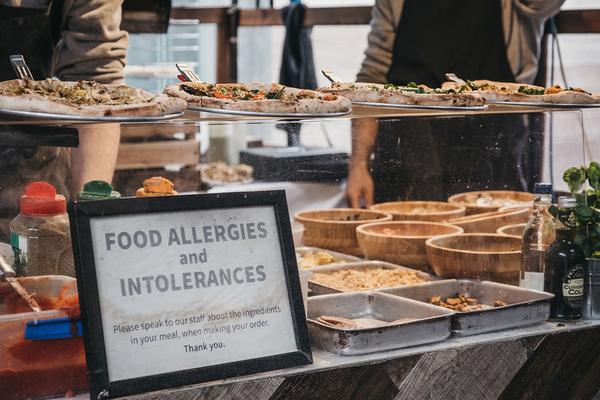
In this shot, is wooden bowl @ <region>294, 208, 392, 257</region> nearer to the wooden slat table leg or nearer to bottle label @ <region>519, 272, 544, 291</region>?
bottle label @ <region>519, 272, 544, 291</region>

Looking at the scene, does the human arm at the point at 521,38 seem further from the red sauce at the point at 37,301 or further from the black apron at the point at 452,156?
the red sauce at the point at 37,301

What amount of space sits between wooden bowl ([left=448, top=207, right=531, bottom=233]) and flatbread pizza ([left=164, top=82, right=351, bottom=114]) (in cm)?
69

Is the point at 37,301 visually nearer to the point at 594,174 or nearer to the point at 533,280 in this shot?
the point at 533,280

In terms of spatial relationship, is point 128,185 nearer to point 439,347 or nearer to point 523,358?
point 439,347

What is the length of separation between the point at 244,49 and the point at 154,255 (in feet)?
14.3

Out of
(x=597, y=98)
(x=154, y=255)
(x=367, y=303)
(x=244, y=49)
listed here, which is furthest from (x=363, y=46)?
(x=154, y=255)

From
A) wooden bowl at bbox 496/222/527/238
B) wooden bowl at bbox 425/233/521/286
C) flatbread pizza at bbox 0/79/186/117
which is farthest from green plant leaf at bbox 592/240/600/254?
flatbread pizza at bbox 0/79/186/117

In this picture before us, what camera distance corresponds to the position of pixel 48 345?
39.2 inches

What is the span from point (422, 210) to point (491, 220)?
0.22 meters

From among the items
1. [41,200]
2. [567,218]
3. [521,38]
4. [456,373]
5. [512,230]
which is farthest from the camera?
[521,38]

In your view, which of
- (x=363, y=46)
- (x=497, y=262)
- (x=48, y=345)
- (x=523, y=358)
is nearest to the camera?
(x=48, y=345)

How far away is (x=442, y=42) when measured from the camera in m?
3.17

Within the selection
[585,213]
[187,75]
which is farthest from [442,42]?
[187,75]

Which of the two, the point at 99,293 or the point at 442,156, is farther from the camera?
the point at 442,156
